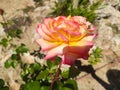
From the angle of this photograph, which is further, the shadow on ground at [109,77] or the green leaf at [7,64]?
the shadow on ground at [109,77]

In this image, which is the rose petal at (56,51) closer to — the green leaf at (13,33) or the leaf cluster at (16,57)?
the leaf cluster at (16,57)

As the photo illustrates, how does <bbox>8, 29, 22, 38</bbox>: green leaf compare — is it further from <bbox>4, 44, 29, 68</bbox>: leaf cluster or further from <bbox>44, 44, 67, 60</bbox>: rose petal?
<bbox>44, 44, 67, 60</bbox>: rose petal

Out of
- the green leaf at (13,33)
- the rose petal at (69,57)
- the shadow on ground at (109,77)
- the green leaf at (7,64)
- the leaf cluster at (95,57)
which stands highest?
the rose petal at (69,57)

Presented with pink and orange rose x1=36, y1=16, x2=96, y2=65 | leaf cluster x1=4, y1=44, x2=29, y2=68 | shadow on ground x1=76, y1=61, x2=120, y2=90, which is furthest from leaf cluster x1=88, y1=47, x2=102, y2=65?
pink and orange rose x1=36, y1=16, x2=96, y2=65

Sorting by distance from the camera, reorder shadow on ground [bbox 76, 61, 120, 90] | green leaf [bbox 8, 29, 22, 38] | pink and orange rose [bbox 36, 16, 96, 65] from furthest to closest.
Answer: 1. shadow on ground [bbox 76, 61, 120, 90]
2. green leaf [bbox 8, 29, 22, 38]
3. pink and orange rose [bbox 36, 16, 96, 65]

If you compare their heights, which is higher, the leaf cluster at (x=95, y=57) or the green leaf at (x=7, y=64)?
the green leaf at (x=7, y=64)

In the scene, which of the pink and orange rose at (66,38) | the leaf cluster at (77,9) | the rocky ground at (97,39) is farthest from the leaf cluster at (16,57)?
the leaf cluster at (77,9)
